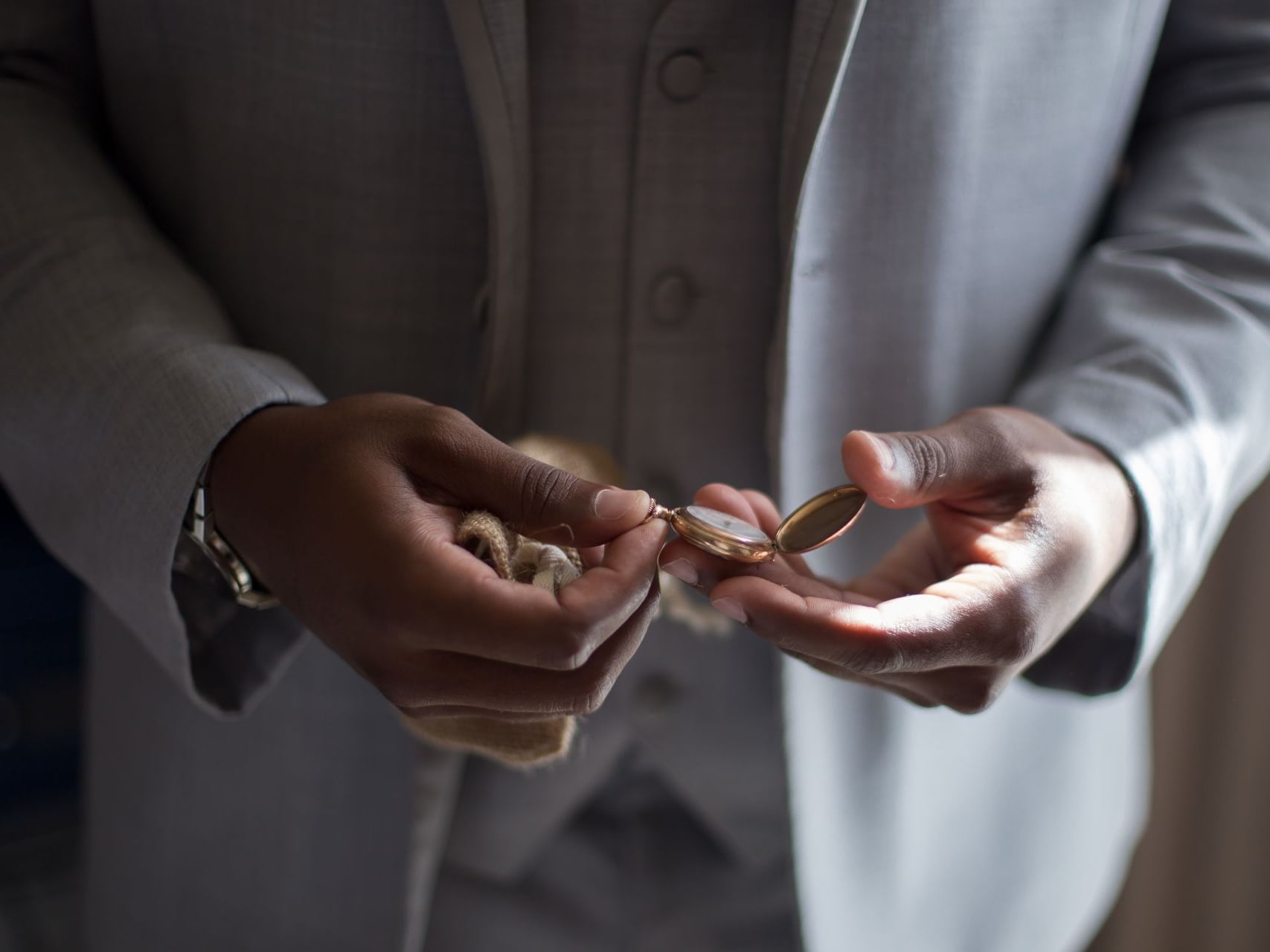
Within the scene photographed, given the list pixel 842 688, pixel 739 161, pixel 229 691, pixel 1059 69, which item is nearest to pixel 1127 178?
pixel 1059 69

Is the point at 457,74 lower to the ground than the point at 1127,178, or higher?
higher

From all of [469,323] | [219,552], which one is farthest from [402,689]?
[469,323]

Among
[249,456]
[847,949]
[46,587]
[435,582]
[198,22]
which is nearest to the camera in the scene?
[435,582]

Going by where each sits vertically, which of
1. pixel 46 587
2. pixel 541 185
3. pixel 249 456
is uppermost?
pixel 541 185

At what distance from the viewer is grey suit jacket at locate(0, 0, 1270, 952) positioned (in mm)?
639

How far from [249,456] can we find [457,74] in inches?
11.5

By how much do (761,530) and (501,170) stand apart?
0.94 ft

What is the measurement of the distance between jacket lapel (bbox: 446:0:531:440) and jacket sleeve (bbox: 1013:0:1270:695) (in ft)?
1.28

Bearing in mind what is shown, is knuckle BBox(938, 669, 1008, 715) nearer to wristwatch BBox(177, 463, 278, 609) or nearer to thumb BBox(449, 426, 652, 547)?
thumb BBox(449, 426, 652, 547)

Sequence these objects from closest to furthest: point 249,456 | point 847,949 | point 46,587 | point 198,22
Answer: point 249,456 → point 198,22 → point 847,949 → point 46,587

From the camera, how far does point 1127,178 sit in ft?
2.89

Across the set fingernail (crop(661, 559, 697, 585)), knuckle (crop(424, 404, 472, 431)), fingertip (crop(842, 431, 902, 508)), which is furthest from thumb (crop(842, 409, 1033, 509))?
knuckle (crop(424, 404, 472, 431))

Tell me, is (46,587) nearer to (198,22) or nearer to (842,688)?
(198,22)

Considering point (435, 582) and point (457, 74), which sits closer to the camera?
point (435, 582)
